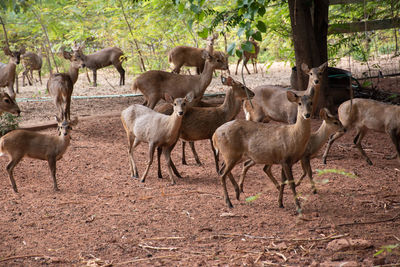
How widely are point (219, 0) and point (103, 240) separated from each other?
10.3 meters

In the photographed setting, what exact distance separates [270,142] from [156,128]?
1.94 meters

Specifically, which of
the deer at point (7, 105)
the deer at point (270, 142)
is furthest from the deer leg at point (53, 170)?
the deer at point (7, 105)

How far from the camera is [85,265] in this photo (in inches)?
157

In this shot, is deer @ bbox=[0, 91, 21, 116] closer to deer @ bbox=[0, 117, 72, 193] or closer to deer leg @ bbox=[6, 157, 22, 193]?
deer @ bbox=[0, 117, 72, 193]

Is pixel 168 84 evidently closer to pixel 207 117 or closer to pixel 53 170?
pixel 207 117

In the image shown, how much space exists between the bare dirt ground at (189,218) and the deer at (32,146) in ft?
1.10

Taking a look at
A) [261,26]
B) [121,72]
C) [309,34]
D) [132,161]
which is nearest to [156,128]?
[132,161]

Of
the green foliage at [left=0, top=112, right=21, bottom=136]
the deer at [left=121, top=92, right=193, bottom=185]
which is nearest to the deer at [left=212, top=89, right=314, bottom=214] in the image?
the deer at [left=121, top=92, right=193, bottom=185]

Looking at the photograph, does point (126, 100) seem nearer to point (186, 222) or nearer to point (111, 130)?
point (111, 130)

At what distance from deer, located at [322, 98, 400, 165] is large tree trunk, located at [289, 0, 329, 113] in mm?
1734

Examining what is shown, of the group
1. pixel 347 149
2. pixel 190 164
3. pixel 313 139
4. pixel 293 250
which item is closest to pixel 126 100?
pixel 190 164

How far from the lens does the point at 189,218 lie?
506 centimetres

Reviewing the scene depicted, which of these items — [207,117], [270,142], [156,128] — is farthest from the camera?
[207,117]

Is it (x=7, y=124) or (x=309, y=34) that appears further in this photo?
(x=309, y=34)
